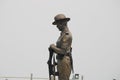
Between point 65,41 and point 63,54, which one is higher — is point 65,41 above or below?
above

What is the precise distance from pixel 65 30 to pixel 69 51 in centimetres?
19

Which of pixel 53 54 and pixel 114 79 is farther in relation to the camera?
pixel 114 79

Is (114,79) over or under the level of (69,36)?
under

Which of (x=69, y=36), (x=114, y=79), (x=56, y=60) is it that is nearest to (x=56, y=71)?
(x=56, y=60)

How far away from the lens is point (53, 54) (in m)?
3.58

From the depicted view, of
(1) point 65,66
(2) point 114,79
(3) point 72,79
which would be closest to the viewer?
(1) point 65,66

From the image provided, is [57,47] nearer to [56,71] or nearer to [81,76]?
[56,71]

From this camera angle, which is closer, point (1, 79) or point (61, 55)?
point (61, 55)

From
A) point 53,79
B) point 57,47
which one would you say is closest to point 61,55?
point 57,47

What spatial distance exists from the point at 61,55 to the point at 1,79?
263cm

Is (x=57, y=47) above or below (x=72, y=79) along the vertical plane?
above

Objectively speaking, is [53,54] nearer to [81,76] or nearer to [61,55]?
[61,55]

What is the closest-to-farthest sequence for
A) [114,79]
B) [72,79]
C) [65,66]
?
[65,66] < [72,79] < [114,79]

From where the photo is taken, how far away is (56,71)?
358 centimetres
